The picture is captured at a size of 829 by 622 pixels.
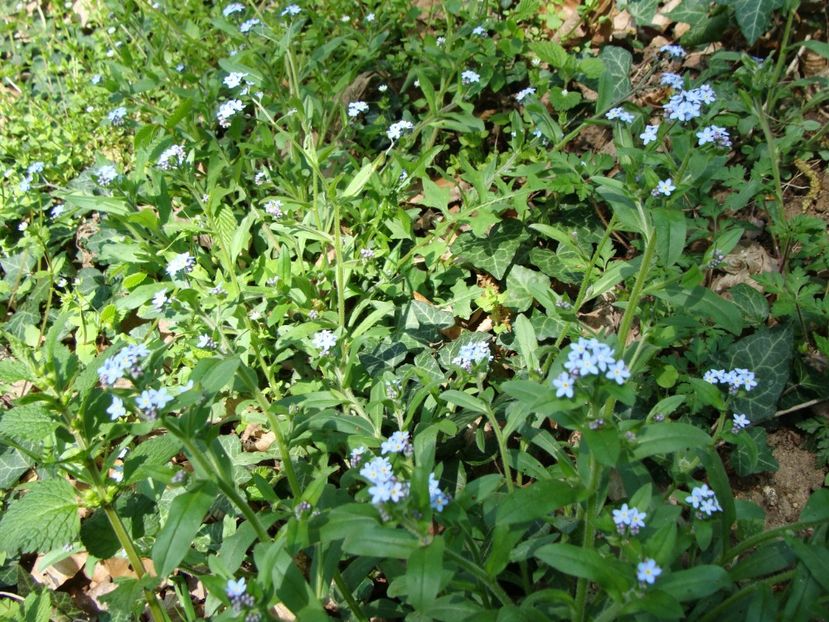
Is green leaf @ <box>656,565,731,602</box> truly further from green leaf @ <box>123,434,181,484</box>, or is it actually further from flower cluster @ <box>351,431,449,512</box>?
green leaf @ <box>123,434,181,484</box>

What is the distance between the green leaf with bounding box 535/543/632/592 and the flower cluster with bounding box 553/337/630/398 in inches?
17.9

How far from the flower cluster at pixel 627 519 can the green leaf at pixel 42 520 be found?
77.2 inches

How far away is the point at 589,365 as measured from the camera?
6.18 feet

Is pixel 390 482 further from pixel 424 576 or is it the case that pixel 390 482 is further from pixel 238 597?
pixel 238 597

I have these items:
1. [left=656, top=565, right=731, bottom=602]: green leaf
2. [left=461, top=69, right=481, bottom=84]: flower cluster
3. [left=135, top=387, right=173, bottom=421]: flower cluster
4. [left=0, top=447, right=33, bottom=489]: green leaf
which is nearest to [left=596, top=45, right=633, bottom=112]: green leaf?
[left=461, top=69, right=481, bottom=84]: flower cluster

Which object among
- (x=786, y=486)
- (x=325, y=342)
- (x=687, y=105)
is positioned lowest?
→ (x=786, y=486)

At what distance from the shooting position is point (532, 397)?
219cm

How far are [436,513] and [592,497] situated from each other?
0.50 metres

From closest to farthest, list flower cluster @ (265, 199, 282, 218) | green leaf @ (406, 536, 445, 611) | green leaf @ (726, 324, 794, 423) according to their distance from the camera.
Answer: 1. green leaf @ (406, 536, 445, 611)
2. green leaf @ (726, 324, 794, 423)
3. flower cluster @ (265, 199, 282, 218)

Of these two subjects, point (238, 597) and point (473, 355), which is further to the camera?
point (473, 355)

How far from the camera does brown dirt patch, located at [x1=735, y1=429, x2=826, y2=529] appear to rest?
9.87 ft

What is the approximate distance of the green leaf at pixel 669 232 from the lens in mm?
2277

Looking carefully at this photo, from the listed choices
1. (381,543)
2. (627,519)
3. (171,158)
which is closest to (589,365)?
(627,519)

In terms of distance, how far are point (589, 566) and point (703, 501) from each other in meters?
0.66
